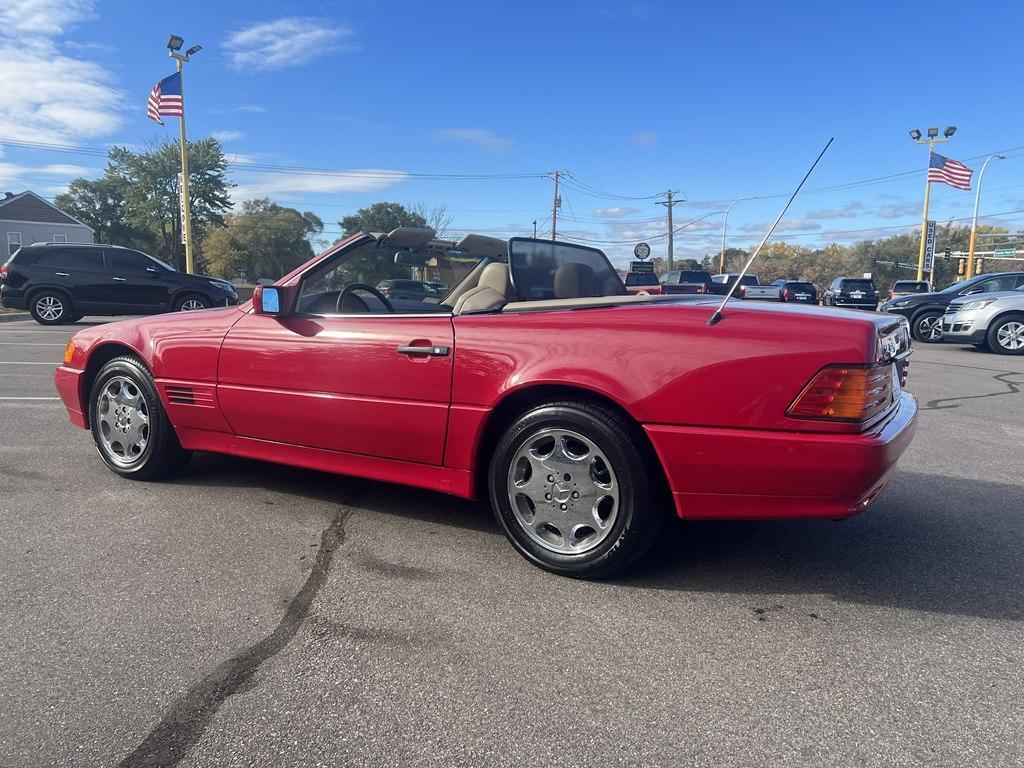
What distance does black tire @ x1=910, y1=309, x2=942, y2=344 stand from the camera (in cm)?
1545

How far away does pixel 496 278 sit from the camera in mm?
3674

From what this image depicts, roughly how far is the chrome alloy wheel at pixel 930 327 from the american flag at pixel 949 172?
1833 cm

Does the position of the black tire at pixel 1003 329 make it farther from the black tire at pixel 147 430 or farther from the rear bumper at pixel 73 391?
the rear bumper at pixel 73 391

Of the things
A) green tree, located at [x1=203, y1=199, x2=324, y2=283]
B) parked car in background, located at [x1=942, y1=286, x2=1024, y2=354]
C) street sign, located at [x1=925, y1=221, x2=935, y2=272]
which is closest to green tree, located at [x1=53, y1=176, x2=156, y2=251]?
green tree, located at [x1=203, y1=199, x2=324, y2=283]

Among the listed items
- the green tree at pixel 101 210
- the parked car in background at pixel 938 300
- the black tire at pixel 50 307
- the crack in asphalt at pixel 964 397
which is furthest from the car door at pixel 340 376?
the green tree at pixel 101 210

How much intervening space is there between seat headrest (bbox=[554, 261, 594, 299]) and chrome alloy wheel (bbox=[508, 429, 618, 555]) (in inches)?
40.8

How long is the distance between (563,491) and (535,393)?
1.41 ft

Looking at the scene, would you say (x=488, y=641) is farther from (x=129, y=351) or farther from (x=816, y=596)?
(x=129, y=351)

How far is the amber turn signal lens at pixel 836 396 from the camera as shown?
2574 millimetres

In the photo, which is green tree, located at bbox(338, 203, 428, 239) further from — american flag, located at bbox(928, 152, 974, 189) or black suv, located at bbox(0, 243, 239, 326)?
american flag, located at bbox(928, 152, 974, 189)

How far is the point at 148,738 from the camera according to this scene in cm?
195

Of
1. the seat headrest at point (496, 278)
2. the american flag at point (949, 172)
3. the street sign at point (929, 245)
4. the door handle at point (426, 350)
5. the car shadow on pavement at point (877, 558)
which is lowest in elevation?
the car shadow on pavement at point (877, 558)

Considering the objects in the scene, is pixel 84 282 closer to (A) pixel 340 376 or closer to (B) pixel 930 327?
(A) pixel 340 376

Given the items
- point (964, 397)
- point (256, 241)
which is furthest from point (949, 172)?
point (256, 241)
